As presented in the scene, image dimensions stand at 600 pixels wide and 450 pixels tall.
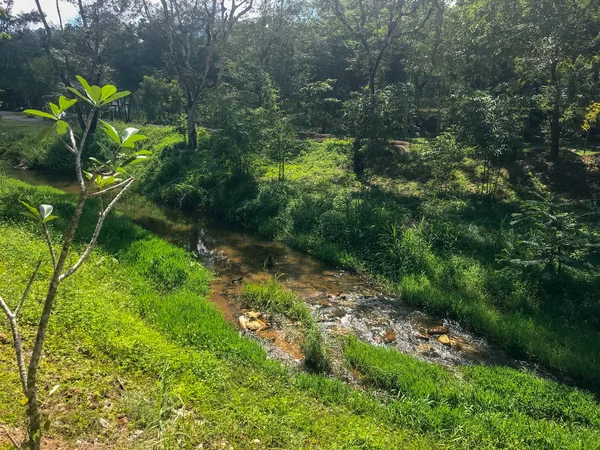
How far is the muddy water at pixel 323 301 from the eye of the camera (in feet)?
24.6

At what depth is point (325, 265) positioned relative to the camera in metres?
11.8

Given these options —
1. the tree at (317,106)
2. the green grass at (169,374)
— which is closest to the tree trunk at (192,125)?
the tree at (317,106)

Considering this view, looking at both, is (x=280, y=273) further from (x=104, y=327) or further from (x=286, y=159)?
(x=286, y=159)

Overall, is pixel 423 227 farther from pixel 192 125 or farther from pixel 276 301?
pixel 192 125

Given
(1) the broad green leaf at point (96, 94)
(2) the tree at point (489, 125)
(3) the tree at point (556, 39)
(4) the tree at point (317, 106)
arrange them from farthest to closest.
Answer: (4) the tree at point (317, 106) < (2) the tree at point (489, 125) < (3) the tree at point (556, 39) < (1) the broad green leaf at point (96, 94)

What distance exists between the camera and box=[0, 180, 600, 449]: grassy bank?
426cm

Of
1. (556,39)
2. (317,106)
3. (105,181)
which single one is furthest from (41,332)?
(317,106)

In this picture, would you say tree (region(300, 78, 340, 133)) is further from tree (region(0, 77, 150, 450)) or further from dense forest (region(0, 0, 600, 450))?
tree (region(0, 77, 150, 450))

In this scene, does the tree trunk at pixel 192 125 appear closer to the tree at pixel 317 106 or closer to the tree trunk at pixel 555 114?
the tree at pixel 317 106

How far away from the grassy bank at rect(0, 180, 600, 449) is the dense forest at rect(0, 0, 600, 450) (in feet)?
0.10

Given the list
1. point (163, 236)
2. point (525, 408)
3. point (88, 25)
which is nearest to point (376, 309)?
point (525, 408)

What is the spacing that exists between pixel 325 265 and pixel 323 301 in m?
2.57

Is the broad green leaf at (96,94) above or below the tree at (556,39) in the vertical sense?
below

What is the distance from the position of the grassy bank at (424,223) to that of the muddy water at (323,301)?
1.71 feet
